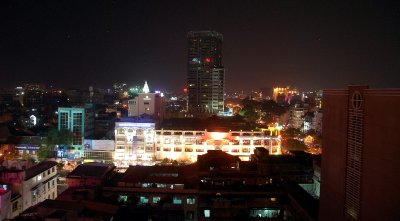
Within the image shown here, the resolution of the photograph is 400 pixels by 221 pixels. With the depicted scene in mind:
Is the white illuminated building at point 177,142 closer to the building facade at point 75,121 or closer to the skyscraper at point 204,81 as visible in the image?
the building facade at point 75,121

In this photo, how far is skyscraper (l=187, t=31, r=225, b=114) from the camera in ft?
206

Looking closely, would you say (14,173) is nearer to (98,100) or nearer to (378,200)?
(378,200)

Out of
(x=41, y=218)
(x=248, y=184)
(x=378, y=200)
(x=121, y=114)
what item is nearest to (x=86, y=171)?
(x=41, y=218)

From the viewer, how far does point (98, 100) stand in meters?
76.6

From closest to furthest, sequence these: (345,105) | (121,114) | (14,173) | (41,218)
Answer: (345,105) < (41,218) < (14,173) < (121,114)

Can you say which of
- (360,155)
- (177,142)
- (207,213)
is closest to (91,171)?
(207,213)

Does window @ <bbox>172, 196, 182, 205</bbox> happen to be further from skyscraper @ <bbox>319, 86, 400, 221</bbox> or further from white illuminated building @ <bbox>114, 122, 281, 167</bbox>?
white illuminated building @ <bbox>114, 122, 281, 167</bbox>

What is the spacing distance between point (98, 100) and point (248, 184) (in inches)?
2598

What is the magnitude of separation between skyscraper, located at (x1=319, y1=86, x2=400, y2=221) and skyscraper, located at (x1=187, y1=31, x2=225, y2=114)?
52093 mm

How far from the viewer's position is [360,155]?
27.9ft

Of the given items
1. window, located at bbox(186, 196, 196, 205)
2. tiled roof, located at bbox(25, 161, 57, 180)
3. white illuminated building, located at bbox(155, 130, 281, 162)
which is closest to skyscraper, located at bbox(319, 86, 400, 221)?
window, located at bbox(186, 196, 196, 205)

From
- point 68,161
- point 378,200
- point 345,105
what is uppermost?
point 345,105

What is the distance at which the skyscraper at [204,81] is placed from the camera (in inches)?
2478

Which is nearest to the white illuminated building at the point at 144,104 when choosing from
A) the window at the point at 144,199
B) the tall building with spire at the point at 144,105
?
the tall building with spire at the point at 144,105
